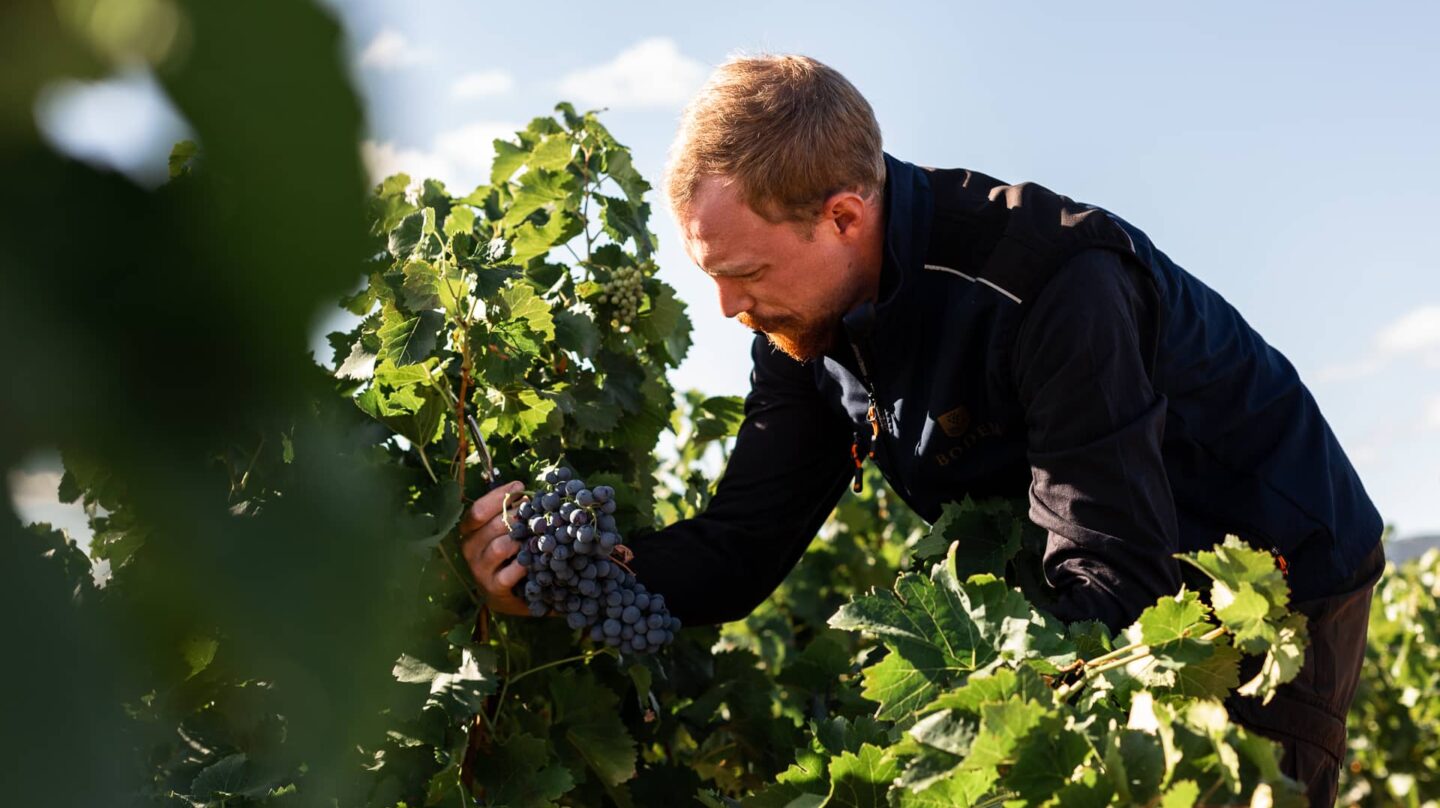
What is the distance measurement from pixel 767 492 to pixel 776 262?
22.7 inches

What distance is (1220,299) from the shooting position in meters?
2.84

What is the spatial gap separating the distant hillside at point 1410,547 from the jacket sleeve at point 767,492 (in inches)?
290

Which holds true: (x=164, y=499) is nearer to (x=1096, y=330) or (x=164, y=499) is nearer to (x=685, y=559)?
(x=1096, y=330)

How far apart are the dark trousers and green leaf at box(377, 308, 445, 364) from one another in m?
1.52

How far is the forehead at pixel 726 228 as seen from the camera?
8.56ft

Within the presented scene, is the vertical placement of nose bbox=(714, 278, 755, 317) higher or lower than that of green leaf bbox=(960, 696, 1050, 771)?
higher

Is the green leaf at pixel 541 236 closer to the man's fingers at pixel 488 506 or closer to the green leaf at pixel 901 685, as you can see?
the man's fingers at pixel 488 506

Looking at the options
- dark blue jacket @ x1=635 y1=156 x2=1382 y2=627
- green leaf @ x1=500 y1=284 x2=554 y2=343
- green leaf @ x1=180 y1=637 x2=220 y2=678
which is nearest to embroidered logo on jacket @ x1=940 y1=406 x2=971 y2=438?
dark blue jacket @ x1=635 y1=156 x2=1382 y2=627

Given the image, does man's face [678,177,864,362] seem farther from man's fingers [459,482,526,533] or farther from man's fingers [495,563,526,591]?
man's fingers [495,563,526,591]

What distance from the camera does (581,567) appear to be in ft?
7.46

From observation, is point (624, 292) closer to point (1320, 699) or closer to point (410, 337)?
point (410, 337)

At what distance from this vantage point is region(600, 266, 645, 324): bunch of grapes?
2901 millimetres

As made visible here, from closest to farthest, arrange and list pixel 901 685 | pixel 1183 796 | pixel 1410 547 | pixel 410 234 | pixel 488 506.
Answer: pixel 1183 796 → pixel 901 685 → pixel 410 234 → pixel 488 506 → pixel 1410 547

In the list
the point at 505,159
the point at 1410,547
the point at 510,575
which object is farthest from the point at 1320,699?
the point at 1410,547
